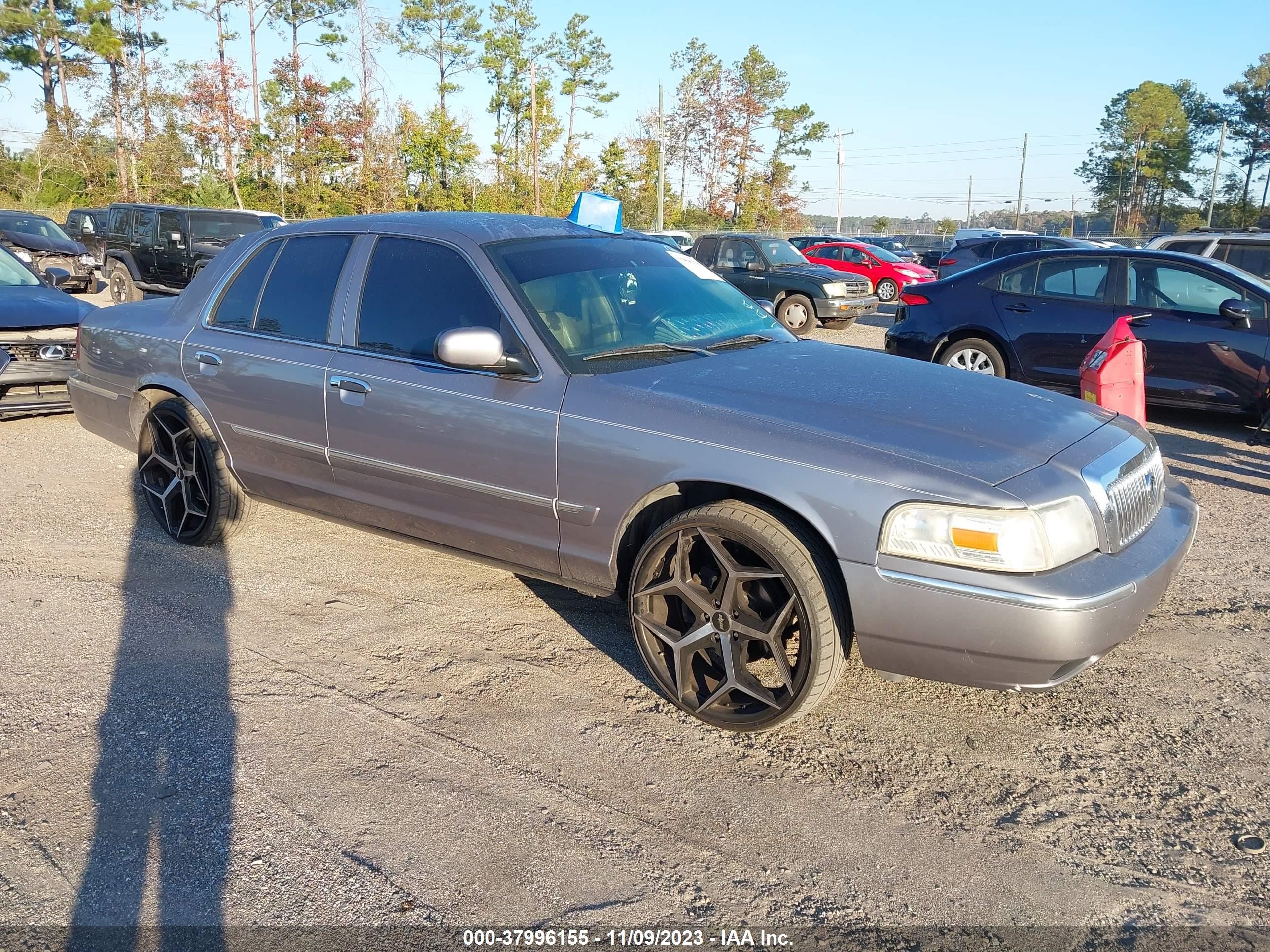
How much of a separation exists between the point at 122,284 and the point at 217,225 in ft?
8.09

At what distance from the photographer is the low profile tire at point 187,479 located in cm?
479

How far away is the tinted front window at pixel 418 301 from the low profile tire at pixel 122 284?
15344mm

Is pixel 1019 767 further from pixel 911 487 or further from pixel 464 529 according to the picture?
pixel 464 529

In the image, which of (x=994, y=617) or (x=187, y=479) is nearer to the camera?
(x=994, y=617)

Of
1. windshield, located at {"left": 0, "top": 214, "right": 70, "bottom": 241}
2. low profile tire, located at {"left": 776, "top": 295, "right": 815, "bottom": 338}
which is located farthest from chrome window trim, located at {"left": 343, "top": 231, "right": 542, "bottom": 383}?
windshield, located at {"left": 0, "top": 214, "right": 70, "bottom": 241}

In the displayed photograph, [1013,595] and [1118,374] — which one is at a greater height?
[1118,374]

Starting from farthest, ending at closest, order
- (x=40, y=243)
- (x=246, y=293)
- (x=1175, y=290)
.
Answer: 1. (x=40, y=243)
2. (x=1175, y=290)
3. (x=246, y=293)

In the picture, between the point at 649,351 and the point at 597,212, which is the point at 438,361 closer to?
the point at 649,351

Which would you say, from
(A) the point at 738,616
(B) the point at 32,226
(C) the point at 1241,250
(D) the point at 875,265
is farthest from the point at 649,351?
(B) the point at 32,226

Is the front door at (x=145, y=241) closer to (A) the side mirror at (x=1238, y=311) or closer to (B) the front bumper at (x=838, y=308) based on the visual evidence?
(B) the front bumper at (x=838, y=308)

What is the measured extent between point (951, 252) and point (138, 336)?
16983 mm

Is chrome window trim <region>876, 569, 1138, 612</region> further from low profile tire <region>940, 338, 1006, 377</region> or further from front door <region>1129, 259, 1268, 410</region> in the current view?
low profile tire <region>940, 338, 1006, 377</region>

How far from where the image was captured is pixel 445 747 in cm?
316

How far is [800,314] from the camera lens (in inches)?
637
